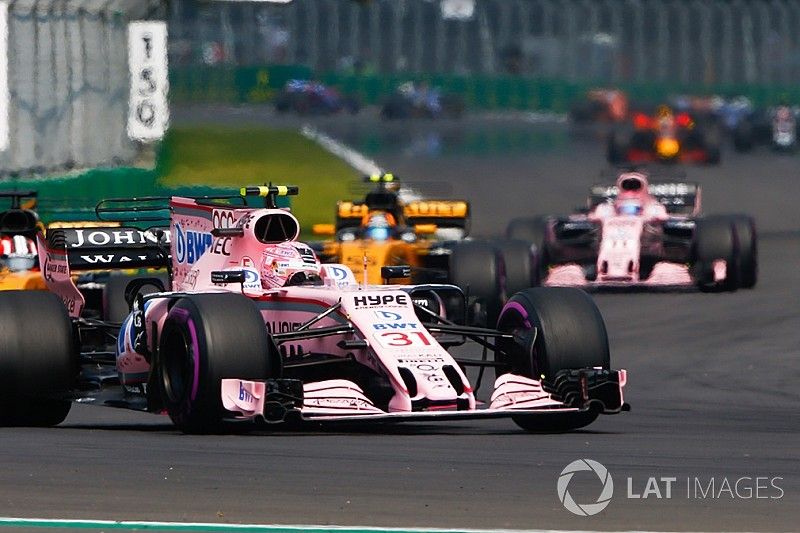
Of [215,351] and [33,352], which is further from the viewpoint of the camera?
[33,352]

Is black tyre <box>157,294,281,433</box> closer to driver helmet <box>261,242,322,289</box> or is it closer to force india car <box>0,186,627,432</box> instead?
force india car <box>0,186,627,432</box>

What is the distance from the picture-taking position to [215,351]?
11172mm

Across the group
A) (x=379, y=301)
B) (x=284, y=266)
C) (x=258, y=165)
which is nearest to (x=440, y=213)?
(x=284, y=266)

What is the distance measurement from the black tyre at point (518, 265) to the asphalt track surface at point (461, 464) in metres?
2.36

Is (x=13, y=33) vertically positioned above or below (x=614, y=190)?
above

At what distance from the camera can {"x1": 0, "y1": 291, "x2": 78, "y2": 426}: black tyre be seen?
12.5 metres

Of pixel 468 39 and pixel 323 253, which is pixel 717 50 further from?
pixel 323 253

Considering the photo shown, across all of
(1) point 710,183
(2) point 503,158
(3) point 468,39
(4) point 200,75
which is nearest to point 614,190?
(1) point 710,183

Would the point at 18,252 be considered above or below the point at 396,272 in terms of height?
below

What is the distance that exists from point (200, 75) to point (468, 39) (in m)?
17.4

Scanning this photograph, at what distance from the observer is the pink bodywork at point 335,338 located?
11258 mm

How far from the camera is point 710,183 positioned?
47.8 metres

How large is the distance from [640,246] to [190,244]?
1050cm

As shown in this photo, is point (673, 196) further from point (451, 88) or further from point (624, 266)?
point (451, 88)
